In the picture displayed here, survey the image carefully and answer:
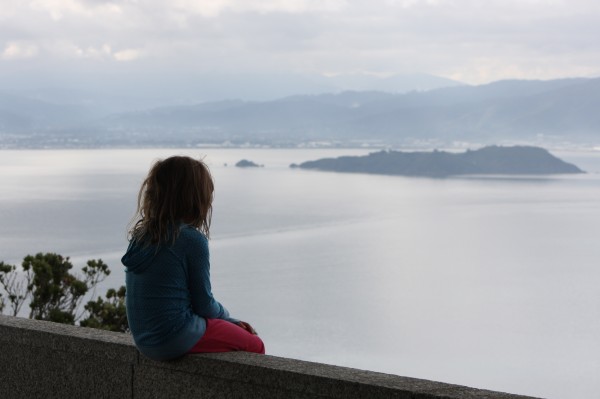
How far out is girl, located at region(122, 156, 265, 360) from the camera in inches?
96.1

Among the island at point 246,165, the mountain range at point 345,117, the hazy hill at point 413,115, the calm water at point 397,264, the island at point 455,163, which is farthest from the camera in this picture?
the hazy hill at point 413,115

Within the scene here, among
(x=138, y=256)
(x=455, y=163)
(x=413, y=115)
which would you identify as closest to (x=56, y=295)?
(x=138, y=256)

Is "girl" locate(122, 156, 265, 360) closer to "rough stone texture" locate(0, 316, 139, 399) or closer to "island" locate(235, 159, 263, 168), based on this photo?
"rough stone texture" locate(0, 316, 139, 399)

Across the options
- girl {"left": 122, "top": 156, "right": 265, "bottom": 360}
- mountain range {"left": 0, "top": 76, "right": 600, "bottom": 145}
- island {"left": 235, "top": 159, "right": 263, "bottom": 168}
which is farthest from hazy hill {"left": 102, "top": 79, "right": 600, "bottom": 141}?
girl {"left": 122, "top": 156, "right": 265, "bottom": 360}

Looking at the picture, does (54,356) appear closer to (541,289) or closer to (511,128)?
(541,289)

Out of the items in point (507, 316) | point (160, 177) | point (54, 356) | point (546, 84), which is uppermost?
point (546, 84)

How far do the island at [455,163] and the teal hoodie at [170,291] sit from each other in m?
92.0

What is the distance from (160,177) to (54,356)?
84 cm

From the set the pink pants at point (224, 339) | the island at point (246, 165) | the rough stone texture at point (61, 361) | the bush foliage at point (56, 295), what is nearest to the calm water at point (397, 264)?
the island at point (246, 165)

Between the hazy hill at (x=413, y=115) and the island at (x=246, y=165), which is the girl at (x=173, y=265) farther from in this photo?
the hazy hill at (x=413, y=115)

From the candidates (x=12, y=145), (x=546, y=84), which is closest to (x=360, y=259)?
(x=12, y=145)

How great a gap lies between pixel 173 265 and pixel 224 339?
271mm

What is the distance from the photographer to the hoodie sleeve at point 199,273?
245 centimetres

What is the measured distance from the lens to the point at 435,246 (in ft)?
166
